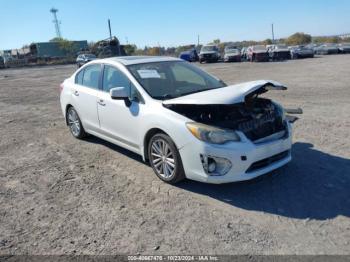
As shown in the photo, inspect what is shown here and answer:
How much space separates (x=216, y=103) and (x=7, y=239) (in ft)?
8.91

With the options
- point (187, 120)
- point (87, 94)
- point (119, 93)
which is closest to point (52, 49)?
point (87, 94)

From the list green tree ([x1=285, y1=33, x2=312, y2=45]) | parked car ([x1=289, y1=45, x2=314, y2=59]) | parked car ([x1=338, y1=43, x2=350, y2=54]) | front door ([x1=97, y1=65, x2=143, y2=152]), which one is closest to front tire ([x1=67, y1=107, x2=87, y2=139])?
front door ([x1=97, y1=65, x2=143, y2=152])

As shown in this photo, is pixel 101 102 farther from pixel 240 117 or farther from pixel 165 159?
pixel 240 117

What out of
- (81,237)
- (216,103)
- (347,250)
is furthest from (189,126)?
(347,250)

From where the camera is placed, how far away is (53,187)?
15.8ft

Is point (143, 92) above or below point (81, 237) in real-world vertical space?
above

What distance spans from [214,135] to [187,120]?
0.42 metres

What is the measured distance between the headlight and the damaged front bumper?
0.05 meters

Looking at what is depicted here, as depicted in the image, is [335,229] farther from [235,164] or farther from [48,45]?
[48,45]

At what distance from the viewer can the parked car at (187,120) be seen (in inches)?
160

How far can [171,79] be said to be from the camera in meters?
5.51

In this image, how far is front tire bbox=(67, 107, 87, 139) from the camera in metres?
6.80

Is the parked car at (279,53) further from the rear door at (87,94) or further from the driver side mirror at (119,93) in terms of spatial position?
the driver side mirror at (119,93)

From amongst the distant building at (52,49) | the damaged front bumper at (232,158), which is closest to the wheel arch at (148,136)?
the damaged front bumper at (232,158)
